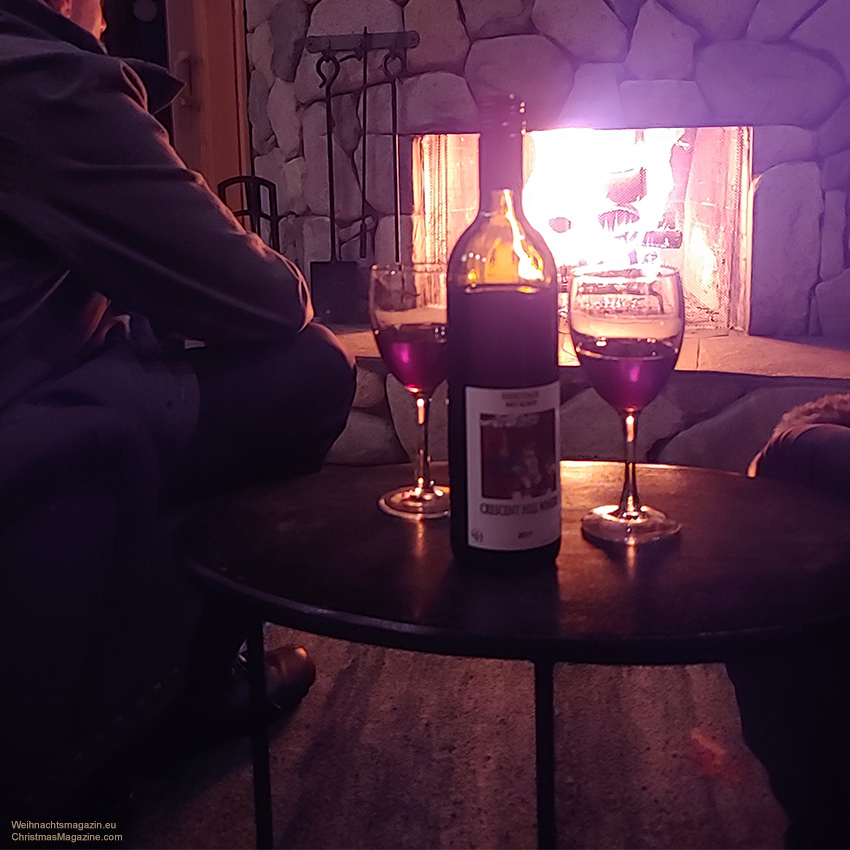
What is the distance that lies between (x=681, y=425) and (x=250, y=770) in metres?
1.45

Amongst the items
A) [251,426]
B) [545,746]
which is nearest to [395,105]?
[251,426]

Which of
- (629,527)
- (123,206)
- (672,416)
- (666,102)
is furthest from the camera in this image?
(666,102)

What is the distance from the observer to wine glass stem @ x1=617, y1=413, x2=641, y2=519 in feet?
2.80

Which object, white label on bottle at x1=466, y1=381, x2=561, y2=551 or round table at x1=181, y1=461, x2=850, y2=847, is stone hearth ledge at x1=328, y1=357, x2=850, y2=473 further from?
white label on bottle at x1=466, y1=381, x2=561, y2=551

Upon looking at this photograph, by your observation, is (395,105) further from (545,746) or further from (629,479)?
(545,746)

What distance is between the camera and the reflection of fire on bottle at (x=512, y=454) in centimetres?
72

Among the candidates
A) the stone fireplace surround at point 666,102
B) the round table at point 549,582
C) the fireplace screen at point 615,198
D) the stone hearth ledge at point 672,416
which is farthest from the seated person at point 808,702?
the fireplace screen at point 615,198

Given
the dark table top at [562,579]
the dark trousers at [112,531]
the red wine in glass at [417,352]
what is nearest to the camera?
the dark table top at [562,579]

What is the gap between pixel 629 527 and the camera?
33.4 inches

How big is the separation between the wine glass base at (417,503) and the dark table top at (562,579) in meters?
0.01

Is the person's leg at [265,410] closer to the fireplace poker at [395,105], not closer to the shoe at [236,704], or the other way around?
the shoe at [236,704]

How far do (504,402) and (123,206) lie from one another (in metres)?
0.61

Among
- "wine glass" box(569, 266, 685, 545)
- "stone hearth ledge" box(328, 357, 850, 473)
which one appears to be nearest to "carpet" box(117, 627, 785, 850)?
"wine glass" box(569, 266, 685, 545)

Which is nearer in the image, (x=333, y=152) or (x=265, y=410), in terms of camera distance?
(x=265, y=410)
